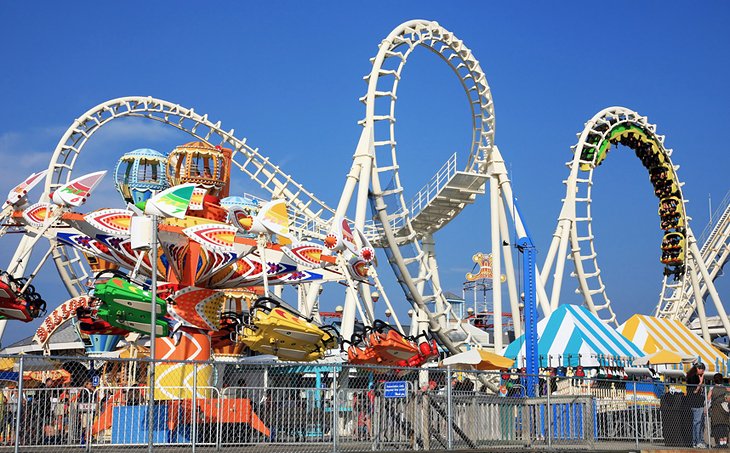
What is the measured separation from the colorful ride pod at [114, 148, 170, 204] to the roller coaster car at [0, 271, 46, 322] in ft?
30.9

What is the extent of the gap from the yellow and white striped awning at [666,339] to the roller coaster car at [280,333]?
456 inches

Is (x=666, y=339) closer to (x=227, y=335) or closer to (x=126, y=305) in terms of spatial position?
(x=227, y=335)

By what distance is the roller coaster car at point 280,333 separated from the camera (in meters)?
13.9

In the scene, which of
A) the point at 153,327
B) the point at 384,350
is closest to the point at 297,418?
the point at 153,327

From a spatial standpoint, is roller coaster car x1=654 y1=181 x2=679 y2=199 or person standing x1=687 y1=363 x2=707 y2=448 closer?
person standing x1=687 y1=363 x2=707 y2=448

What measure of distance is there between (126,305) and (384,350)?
452cm

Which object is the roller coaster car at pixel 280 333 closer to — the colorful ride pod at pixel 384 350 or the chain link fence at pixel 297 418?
the colorful ride pod at pixel 384 350

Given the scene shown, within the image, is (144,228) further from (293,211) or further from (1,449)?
(293,211)

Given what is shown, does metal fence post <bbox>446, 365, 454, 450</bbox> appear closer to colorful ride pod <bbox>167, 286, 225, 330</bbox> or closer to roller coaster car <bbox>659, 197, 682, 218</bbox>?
colorful ride pod <bbox>167, 286, 225, 330</bbox>


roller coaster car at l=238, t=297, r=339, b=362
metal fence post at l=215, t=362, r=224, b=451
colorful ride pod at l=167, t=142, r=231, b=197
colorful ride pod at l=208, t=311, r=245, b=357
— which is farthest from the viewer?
colorful ride pod at l=167, t=142, r=231, b=197

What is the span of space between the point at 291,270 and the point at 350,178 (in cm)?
548

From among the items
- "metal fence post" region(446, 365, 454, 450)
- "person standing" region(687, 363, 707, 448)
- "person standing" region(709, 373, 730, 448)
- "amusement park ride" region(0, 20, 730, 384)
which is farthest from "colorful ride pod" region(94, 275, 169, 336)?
"person standing" region(709, 373, 730, 448)

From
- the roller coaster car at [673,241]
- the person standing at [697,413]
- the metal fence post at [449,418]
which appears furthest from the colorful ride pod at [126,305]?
the roller coaster car at [673,241]

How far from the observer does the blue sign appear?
10234mm
